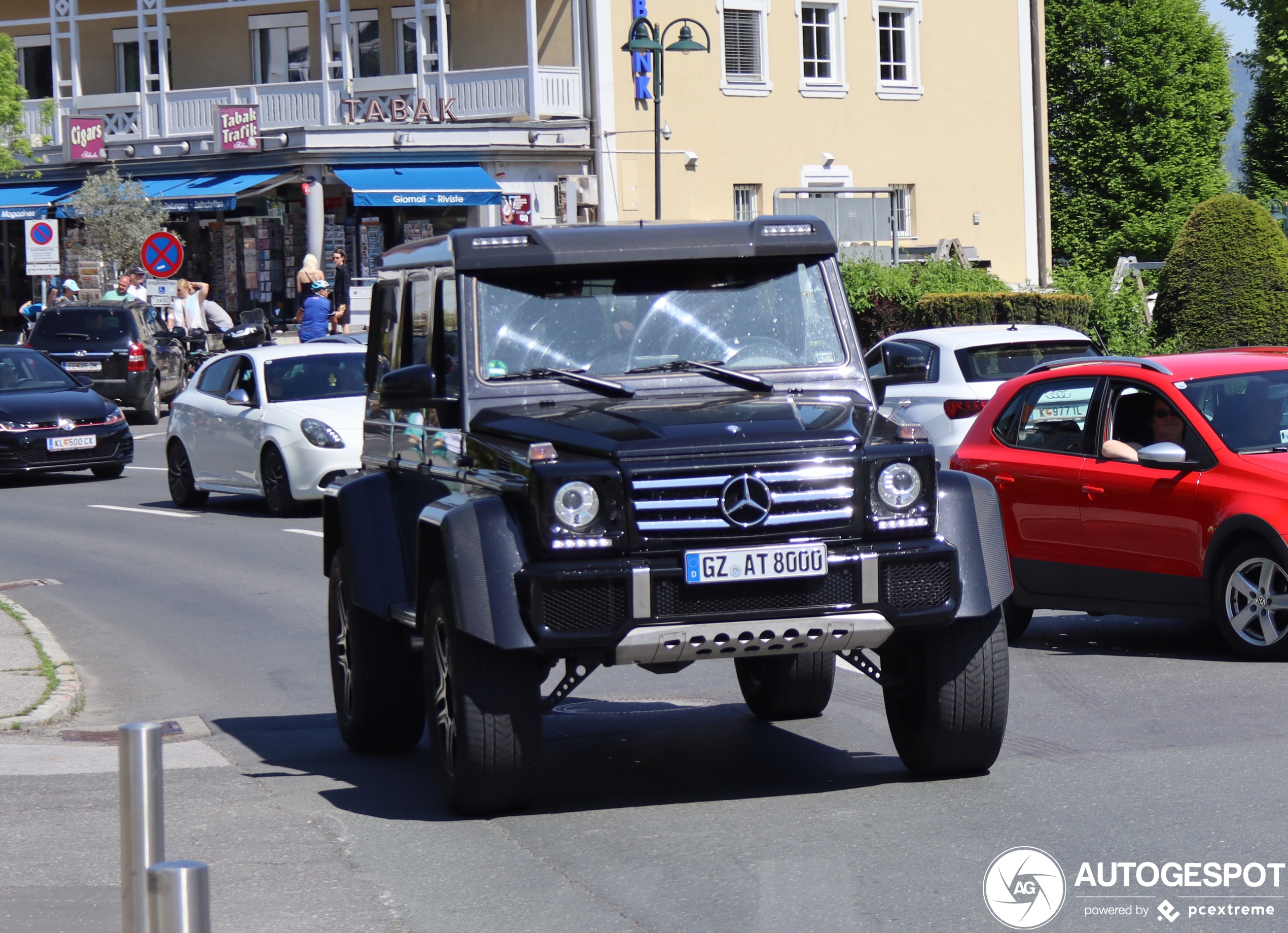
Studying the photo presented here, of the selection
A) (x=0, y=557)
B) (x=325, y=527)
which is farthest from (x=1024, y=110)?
(x=325, y=527)

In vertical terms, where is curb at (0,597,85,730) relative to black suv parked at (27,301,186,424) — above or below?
below

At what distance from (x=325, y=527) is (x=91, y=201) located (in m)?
33.5

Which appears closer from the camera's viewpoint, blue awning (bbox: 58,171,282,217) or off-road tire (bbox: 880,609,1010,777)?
Result: off-road tire (bbox: 880,609,1010,777)

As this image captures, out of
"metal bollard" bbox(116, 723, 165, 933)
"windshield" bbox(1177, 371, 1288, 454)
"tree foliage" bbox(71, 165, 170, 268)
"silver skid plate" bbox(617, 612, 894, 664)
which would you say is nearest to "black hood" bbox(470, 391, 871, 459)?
"silver skid plate" bbox(617, 612, 894, 664)

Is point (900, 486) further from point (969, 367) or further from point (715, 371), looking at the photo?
point (969, 367)

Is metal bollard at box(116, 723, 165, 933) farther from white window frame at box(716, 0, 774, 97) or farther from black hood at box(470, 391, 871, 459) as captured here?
white window frame at box(716, 0, 774, 97)

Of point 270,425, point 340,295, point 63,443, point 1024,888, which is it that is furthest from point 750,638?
point 340,295

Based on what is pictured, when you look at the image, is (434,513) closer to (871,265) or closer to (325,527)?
(325,527)

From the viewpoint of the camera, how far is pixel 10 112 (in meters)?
37.6

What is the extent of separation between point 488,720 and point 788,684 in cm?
237

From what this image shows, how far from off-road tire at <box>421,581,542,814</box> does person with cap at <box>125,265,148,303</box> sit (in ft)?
92.9

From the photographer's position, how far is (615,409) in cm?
692

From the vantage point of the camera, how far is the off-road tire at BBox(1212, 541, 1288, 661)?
9414mm

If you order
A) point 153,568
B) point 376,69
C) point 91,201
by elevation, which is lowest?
point 153,568
